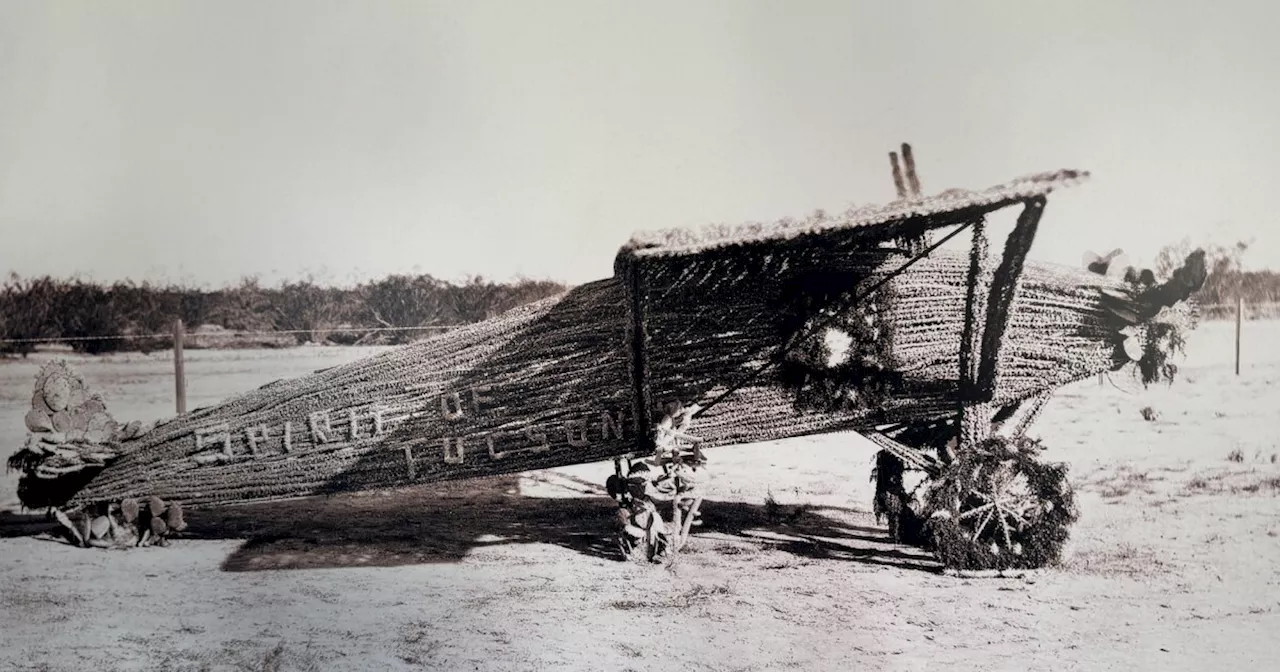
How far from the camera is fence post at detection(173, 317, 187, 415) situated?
5.95 meters

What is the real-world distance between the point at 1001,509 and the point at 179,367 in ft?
20.3

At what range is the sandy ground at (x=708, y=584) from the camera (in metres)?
3.90

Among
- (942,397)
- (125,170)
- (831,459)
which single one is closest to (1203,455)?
(942,397)

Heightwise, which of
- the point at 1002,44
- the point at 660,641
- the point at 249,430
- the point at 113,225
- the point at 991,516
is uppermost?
the point at 1002,44

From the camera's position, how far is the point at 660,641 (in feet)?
12.9

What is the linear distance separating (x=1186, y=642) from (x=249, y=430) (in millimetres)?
5418

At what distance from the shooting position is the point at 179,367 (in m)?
6.25

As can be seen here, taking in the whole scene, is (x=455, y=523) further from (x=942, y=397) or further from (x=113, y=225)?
(x=942, y=397)

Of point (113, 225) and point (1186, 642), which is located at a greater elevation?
point (113, 225)

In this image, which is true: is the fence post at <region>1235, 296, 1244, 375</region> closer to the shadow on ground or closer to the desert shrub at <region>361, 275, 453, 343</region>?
the shadow on ground

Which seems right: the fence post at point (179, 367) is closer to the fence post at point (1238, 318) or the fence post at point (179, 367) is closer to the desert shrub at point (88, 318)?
the desert shrub at point (88, 318)

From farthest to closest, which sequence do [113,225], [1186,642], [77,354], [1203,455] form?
[77,354] → [1203,455] → [113,225] → [1186,642]

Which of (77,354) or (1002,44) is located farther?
(77,354)

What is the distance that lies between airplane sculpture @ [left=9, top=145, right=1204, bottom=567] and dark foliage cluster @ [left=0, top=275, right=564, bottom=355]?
20.0 inches
